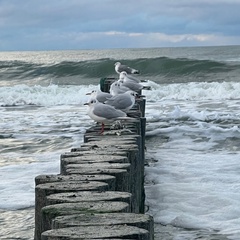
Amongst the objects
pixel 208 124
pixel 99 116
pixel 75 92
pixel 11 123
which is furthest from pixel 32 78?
pixel 99 116

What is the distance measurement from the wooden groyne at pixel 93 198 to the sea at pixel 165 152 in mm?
1059

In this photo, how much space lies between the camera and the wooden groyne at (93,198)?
249cm

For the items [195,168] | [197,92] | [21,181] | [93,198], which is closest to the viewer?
[93,198]

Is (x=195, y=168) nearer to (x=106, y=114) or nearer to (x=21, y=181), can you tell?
(x=106, y=114)

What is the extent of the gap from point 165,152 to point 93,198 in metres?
6.22

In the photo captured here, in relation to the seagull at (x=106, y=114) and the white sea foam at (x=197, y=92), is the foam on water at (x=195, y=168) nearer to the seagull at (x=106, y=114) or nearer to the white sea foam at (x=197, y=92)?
the seagull at (x=106, y=114)

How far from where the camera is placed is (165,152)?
921cm

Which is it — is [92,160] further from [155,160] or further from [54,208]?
[155,160]

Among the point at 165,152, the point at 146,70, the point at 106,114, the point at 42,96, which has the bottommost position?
the point at 165,152

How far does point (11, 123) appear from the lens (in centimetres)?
1373

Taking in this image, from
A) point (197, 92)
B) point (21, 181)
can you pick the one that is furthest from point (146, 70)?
point (21, 181)

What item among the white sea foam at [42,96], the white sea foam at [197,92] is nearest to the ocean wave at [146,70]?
the white sea foam at [197,92]

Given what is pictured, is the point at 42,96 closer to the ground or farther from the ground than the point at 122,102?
closer to the ground

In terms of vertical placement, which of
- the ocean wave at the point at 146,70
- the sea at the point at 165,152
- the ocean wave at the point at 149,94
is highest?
the ocean wave at the point at 146,70
